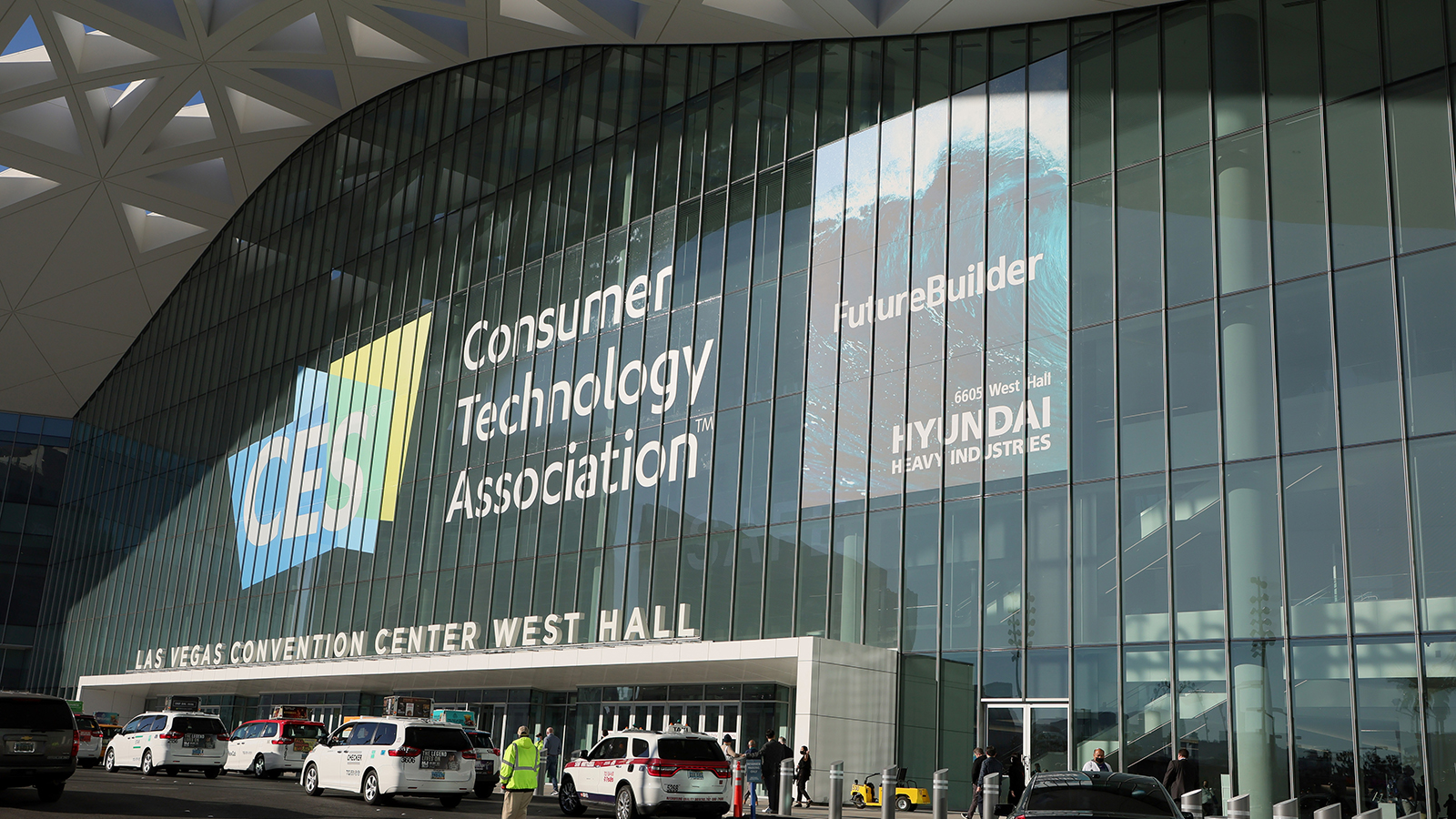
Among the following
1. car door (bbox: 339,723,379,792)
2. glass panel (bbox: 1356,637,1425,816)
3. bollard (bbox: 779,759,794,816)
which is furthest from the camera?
car door (bbox: 339,723,379,792)

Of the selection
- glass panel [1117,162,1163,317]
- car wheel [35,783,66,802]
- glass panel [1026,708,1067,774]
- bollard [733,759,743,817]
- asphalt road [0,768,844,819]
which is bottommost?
asphalt road [0,768,844,819]

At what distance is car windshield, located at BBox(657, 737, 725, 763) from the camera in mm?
20688

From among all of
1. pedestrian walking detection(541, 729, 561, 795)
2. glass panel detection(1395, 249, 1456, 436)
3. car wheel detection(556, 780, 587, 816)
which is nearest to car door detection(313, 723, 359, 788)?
car wheel detection(556, 780, 587, 816)

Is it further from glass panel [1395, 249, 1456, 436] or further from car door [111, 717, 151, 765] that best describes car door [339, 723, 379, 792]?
glass panel [1395, 249, 1456, 436]

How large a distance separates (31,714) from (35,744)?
1.62 ft

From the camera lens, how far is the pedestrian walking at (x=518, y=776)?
1609cm

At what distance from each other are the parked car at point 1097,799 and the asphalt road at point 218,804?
10.9 m

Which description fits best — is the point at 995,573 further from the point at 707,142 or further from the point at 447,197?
the point at 447,197

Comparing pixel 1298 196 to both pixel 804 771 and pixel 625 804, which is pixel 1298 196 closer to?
pixel 804 771

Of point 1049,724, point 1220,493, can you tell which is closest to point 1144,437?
point 1220,493

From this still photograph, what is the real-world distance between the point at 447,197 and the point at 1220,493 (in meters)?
30.9

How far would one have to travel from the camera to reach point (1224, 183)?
2428 centimetres

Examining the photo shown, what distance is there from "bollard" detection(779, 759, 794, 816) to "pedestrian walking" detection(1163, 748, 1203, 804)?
21.6ft

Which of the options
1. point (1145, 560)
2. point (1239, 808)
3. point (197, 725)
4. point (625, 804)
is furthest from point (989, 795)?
point (197, 725)
